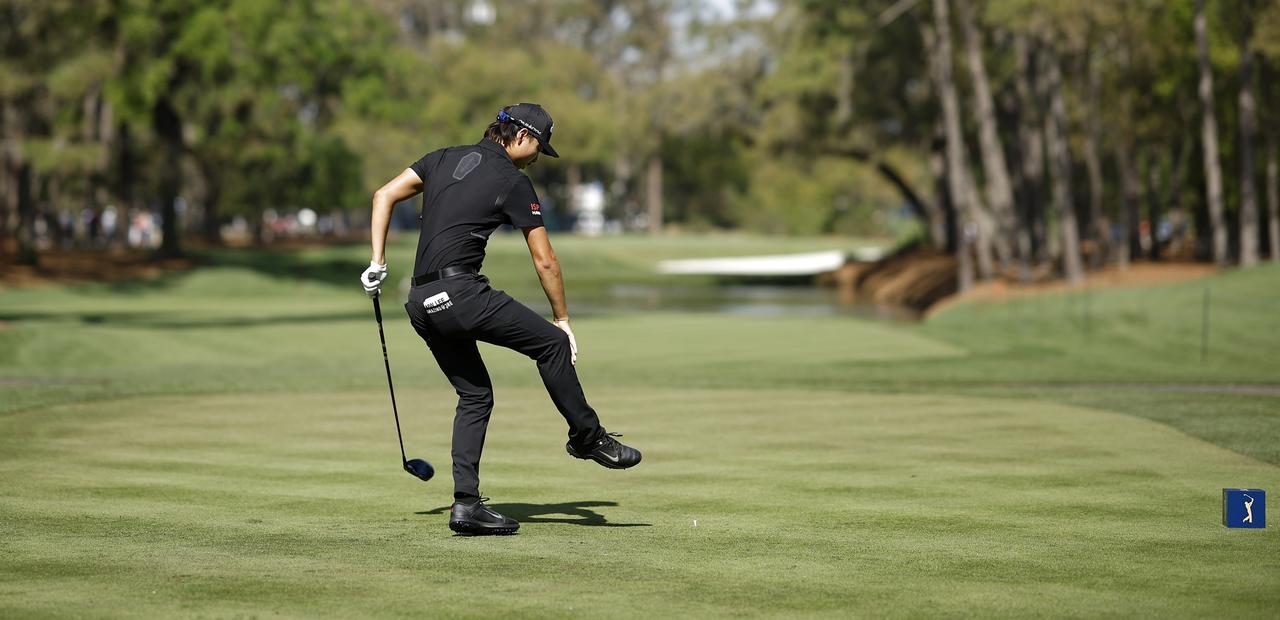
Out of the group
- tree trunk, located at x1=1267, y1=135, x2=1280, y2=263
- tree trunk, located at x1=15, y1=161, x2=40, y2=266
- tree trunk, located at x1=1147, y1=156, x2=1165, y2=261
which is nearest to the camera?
tree trunk, located at x1=1267, y1=135, x2=1280, y2=263

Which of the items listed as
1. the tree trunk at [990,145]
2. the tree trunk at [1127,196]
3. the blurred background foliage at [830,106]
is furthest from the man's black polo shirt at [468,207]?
the tree trunk at [1127,196]

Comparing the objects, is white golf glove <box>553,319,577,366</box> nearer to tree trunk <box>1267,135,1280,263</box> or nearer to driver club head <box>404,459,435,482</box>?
driver club head <box>404,459,435,482</box>

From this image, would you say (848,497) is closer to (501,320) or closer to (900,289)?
(501,320)

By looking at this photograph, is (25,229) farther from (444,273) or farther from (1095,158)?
(444,273)

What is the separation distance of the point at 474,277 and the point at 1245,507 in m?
4.78

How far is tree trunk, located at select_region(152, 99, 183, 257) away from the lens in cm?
6538

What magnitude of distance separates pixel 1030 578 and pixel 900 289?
5404 cm

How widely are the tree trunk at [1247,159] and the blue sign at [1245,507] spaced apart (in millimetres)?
35797

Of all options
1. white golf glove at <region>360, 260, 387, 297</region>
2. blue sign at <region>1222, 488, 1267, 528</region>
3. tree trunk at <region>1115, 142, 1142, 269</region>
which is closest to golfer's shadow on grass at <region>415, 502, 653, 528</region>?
white golf glove at <region>360, 260, 387, 297</region>

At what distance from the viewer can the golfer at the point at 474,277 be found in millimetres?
9609

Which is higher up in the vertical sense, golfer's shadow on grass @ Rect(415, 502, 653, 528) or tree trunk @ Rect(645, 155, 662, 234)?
tree trunk @ Rect(645, 155, 662, 234)

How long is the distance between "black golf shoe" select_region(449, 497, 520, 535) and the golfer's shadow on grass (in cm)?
72

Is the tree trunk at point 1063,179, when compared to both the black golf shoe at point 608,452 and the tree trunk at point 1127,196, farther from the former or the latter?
the black golf shoe at point 608,452

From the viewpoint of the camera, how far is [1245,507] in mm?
9820
